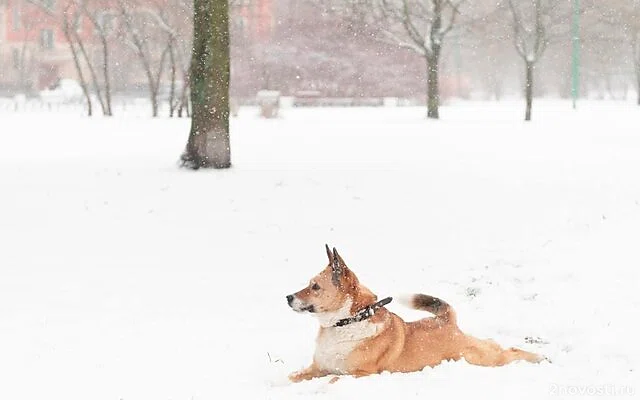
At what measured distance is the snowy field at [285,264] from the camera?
5910 millimetres

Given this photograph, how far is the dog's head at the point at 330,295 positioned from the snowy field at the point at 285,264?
0.51 m

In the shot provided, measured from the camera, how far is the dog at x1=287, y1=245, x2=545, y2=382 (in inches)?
214

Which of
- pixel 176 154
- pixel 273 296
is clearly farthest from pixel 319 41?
pixel 273 296

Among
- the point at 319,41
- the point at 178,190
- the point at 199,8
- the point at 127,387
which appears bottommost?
the point at 127,387

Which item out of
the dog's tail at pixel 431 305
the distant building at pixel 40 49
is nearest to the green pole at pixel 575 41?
the distant building at pixel 40 49

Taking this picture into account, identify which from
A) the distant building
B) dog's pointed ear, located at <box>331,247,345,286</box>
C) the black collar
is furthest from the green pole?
dog's pointed ear, located at <box>331,247,345,286</box>

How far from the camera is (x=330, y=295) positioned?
5.41 m

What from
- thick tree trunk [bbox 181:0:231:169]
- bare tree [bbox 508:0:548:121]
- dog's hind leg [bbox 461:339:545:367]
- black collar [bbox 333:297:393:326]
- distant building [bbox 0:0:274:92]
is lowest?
dog's hind leg [bbox 461:339:545:367]

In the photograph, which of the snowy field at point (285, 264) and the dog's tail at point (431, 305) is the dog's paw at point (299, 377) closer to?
the snowy field at point (285, 264)

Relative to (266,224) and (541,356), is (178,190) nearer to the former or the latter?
(266,224)

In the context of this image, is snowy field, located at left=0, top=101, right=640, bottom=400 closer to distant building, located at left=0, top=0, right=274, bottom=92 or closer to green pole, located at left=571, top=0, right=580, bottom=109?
green pole, located at left=571, top=0, right=580, bottom=109

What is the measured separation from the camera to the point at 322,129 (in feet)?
91.4

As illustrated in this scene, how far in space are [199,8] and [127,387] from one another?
10726 mm

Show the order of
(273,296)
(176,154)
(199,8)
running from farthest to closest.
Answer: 1. (176,154)
2. (199,8)
3. (273,296)
